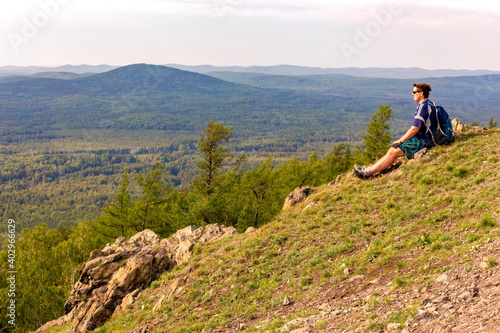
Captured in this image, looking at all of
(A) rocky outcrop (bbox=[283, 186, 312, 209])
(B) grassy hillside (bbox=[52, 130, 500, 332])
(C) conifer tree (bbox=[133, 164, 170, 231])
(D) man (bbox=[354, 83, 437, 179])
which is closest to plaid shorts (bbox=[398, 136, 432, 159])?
(D) man (bbox=[354, 83, 437, 179])

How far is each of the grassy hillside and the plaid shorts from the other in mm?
436

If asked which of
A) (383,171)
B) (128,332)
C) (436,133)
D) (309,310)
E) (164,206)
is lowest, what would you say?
(164,206)

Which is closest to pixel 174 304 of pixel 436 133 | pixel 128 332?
pixel 128 332

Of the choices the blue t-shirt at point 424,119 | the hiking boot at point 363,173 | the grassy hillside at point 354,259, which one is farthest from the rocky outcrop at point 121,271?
the blue t-shirt at point 424,119

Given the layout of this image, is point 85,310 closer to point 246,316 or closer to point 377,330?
point 246,316

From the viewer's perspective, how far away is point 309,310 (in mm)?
9203

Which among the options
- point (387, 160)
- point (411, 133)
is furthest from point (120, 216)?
point (411, 133)

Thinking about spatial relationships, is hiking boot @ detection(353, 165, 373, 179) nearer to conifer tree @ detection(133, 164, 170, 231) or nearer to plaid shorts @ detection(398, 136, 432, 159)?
plaid shorts @ detection(398, 136, 432, 159)

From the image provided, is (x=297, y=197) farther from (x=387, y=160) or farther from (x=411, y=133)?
(x=411, y=133)

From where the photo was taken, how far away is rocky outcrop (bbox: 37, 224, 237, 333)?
1611 cm

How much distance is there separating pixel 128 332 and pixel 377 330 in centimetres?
864

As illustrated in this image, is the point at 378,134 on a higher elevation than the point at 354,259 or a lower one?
higher

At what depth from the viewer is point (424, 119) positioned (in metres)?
14.7

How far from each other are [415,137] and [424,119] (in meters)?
1.01
